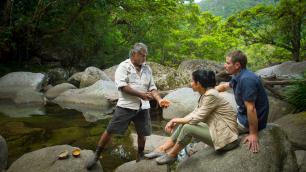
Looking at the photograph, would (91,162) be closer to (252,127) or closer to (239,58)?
(252,127)

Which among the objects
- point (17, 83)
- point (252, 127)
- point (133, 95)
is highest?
point (133, 95)

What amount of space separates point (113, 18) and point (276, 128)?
2148 centimetres

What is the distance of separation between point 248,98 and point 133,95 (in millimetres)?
1594

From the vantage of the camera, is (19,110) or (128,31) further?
(128,31)

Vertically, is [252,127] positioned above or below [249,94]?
below

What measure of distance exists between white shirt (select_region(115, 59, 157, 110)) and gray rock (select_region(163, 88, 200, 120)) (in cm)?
634

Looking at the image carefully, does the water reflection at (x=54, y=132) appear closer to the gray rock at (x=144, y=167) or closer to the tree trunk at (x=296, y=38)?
the gray rock at (x=144, y=167)

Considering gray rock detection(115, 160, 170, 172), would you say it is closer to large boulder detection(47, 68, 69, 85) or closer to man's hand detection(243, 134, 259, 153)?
man's hand detection(243, 134, 259, 153)

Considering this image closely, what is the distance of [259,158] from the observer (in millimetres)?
4426

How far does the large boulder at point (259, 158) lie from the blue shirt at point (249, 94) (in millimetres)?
228

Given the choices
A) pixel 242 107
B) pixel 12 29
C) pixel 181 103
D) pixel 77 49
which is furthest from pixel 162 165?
pixel 77 49

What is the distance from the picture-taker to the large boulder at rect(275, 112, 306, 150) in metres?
6.59

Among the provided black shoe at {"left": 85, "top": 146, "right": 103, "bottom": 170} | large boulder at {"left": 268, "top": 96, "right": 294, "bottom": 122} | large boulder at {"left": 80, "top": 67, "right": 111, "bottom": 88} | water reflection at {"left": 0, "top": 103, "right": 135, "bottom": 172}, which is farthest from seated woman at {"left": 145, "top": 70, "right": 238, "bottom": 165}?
large boulder at {"left": 80, "top": 67, "right": 111, "bottom": 88}

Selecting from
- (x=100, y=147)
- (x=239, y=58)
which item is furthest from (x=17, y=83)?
(x=239, y=58)
